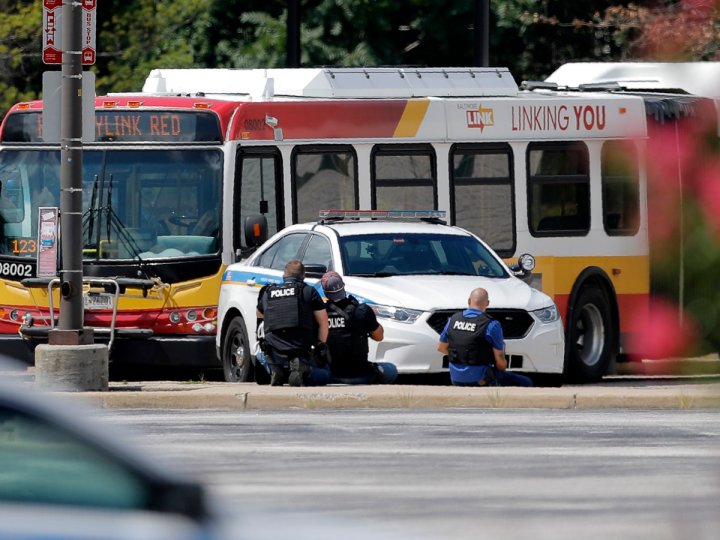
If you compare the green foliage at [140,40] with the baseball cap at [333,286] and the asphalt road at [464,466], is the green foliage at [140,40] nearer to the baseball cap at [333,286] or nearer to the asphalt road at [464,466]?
the baseball cap at [333,286]

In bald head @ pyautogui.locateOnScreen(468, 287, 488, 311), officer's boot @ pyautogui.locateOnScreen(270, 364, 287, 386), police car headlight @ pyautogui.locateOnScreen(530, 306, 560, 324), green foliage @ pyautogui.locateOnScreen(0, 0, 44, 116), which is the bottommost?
officer's boot @ pyautogui.locateOnScreen(270, 364, 287, 386)

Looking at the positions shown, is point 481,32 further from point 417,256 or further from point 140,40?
point 140,40

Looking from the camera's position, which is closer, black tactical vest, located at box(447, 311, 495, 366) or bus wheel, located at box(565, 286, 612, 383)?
black tactical vest, located at box(447, 311, 495, 366)

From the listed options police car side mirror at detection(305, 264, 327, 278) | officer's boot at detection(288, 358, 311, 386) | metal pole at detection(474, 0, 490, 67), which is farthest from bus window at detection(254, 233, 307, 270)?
metal pole at detection(474, 0, 490, 67)

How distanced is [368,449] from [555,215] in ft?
29.1

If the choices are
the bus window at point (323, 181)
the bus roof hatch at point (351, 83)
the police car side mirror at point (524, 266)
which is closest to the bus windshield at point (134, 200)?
the bus window at point (323, 181)

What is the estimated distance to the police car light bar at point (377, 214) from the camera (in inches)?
708

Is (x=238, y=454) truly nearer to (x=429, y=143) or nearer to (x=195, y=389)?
(x=195, y=389)

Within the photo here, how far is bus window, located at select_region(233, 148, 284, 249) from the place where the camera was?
19.1 meters

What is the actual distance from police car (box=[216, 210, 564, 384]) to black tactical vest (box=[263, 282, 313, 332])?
Answer: 0.79 meters

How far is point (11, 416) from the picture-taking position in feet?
14.1

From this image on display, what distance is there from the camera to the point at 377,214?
18156mm

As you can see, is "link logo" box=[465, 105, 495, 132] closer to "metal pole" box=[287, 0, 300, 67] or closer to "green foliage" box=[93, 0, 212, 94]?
"metal pole" box=[287, 0, 300, 67]

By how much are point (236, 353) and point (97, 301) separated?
65.6 inches
